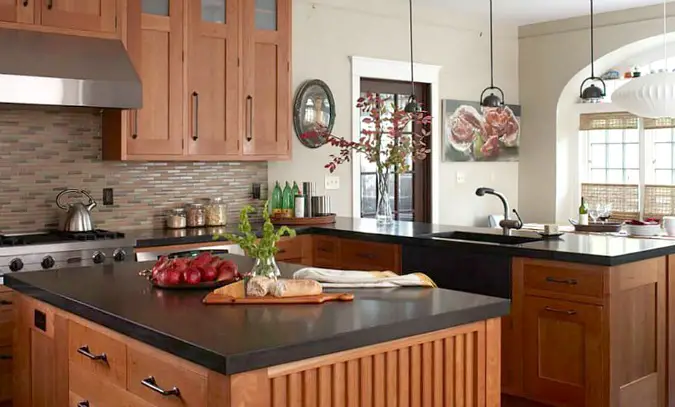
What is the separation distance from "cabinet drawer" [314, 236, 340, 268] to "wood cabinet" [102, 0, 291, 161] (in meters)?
0.71

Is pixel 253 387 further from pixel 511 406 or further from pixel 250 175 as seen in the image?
pixel 250 175

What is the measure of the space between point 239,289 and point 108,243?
2.20 m

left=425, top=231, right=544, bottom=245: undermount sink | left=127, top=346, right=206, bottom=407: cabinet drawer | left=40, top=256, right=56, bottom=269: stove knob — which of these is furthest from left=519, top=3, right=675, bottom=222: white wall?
left=127, top=346, right=206, bottom=407: cabinet drawer

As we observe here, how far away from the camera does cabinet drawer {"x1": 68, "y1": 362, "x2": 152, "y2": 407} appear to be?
7.45ft

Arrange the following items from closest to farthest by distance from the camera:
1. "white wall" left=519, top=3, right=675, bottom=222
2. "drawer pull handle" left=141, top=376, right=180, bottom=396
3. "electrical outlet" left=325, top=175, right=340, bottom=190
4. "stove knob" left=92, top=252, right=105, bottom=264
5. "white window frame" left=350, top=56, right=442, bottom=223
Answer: "drawer pull handle" left=141, top=376, right=180, bottom=396 → "stove knob" left=92, top=252, right=105, bottom=264 → "electrical outlet" left=325, top=175, right=340, bottom=190 → "white window frame" left=350, top=56, right=442, bottom=223 → "white wall" left=519, top=3, right=675, bottom=222

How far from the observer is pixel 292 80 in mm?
6016

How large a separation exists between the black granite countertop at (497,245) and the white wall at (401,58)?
82 centimetres

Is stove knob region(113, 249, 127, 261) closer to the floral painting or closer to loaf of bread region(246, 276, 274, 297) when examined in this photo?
loaf of bread region(246, 276, 274, 297)

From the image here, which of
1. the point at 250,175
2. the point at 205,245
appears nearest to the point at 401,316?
the point at 205,245

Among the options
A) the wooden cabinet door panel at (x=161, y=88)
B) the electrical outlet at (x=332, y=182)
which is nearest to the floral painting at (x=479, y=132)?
the electrical outlet at (x=332, y=182)

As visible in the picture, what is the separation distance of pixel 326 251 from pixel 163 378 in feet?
10.7

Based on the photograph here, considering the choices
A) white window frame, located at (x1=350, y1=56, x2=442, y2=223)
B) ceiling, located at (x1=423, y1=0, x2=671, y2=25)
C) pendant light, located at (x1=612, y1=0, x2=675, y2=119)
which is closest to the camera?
pendant light, located at (x1=612, y1=0, x2=675, y2=119)

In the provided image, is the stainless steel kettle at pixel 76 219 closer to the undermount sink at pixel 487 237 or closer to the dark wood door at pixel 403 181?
the undermount sink at pixel 487 237

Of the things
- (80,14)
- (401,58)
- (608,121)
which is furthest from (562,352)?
(608,121)
